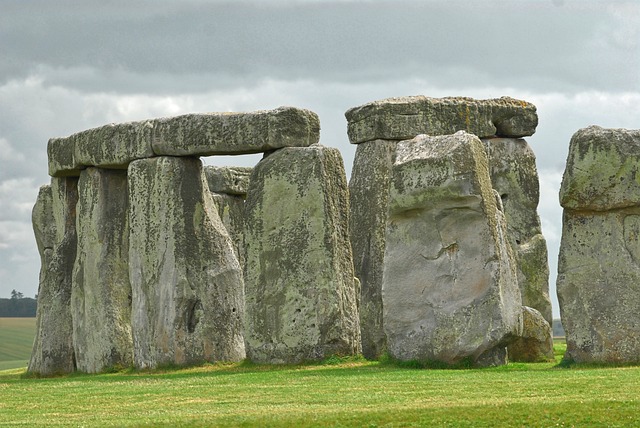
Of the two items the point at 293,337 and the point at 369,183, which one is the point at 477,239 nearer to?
the point at 293,337

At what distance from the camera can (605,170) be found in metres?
24.0

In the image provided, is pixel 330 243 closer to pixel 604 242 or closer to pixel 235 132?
pixel 235 132

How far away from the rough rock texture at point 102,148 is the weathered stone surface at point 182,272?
0.41 m

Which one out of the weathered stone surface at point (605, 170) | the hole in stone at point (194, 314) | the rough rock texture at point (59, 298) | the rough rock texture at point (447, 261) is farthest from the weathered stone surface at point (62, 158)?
the weathered stone surface at point (605, 170)

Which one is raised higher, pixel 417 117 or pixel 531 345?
pixel 417 117

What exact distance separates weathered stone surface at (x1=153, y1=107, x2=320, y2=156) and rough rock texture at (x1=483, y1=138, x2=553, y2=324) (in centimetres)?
807

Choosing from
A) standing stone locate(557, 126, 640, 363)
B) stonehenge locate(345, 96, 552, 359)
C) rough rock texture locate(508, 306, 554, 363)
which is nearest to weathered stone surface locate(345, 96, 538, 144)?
stonehenge locate(345, 96, 552, 359)

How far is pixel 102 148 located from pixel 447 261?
29.2ft

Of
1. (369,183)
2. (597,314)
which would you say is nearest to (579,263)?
(597,314)

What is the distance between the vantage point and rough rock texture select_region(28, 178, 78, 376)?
32.3m

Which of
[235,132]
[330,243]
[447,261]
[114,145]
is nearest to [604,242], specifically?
[447,261]

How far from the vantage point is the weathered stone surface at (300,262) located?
2708 cm

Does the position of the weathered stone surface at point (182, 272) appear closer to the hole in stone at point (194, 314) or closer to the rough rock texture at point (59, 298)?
the hole in stone at point (194, 314)

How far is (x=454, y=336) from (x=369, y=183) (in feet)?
27.3
